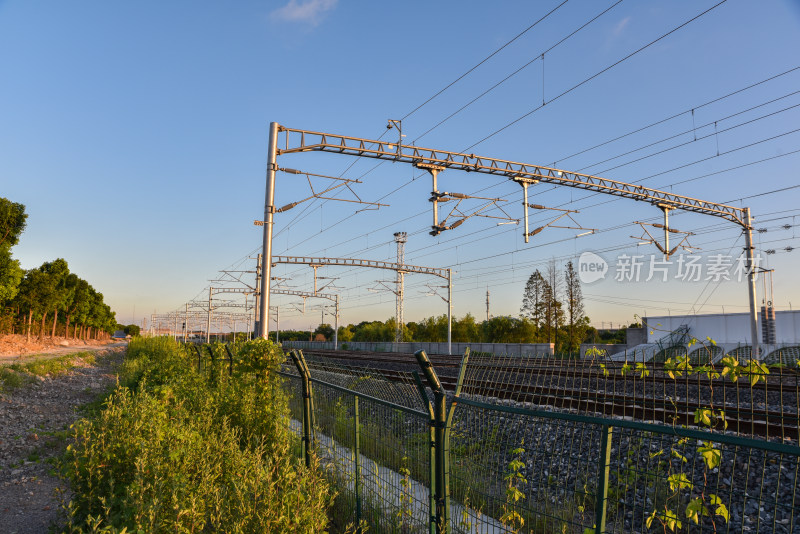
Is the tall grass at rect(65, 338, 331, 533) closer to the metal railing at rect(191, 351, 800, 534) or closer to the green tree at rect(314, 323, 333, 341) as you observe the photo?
the metal railing at rect(191, 351, 800, 534)

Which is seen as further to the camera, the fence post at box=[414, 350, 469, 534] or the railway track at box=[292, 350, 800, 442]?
the railway track at box=[292, 350, 800, 442]

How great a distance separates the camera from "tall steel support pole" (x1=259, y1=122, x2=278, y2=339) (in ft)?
47.0

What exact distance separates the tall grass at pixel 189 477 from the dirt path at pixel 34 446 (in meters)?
0.48

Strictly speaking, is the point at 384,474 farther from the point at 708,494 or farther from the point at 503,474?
the point at 708,494

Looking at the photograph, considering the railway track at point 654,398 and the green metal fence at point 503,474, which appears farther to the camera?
the railway track at point 654,398

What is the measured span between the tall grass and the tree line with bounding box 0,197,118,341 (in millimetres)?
36553

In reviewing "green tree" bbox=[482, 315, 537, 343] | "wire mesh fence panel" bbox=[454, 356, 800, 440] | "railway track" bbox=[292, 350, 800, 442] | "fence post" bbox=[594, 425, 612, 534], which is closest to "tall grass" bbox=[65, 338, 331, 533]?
"fence post" bbox=[594, 425, 612, 534]

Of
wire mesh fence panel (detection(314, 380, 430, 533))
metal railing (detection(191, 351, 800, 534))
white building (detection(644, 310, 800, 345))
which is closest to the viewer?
metal railing (detection(191, 351, 800, 534))

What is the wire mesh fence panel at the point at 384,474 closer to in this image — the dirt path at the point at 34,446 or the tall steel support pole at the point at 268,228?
the dirt path at the point at 34,446

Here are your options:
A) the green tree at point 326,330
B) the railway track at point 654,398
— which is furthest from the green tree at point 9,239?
the green tree at point 326,330

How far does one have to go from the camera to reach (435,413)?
4477 mm

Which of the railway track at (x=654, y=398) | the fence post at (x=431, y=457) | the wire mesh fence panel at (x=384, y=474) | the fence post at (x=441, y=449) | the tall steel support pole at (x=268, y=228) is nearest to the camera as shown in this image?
the fence post at (x=441, y=449)

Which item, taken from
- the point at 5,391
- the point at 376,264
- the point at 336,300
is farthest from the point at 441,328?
the point at 5,391

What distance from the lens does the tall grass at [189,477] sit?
3840 mm
